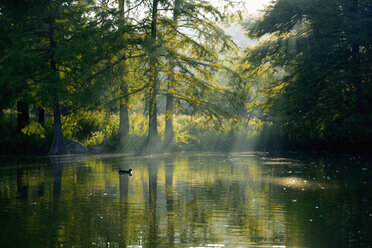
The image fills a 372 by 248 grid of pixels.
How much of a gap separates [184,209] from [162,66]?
1840 centimetres

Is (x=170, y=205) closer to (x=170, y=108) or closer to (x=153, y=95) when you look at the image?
(x=153, y=95)

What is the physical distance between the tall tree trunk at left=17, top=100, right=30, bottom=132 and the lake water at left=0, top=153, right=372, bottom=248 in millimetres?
12453

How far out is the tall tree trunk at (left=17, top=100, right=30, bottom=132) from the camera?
2933cm

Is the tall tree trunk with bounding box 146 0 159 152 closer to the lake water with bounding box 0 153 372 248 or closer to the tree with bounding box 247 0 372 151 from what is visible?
the tree with bounding box 247 0 372 151

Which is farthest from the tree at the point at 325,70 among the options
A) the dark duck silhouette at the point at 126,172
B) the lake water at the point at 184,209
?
the dark duck silhouette at the point at 126,172

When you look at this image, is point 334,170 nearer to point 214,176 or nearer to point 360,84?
point 214,176

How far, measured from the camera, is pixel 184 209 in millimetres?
10008

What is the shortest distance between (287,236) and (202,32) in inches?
874

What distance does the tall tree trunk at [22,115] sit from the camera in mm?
29328

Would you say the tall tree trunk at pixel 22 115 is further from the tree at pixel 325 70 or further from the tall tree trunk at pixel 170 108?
the tree at pixel 325 70

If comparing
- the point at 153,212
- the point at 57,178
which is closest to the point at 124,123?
the point at 57,178

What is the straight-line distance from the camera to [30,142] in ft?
93.0

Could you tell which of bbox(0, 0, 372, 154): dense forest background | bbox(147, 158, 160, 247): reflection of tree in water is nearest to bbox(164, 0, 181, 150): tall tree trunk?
bbox(0, 0, 372, 154): dense forest background

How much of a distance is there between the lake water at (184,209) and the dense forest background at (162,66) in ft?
32.7
